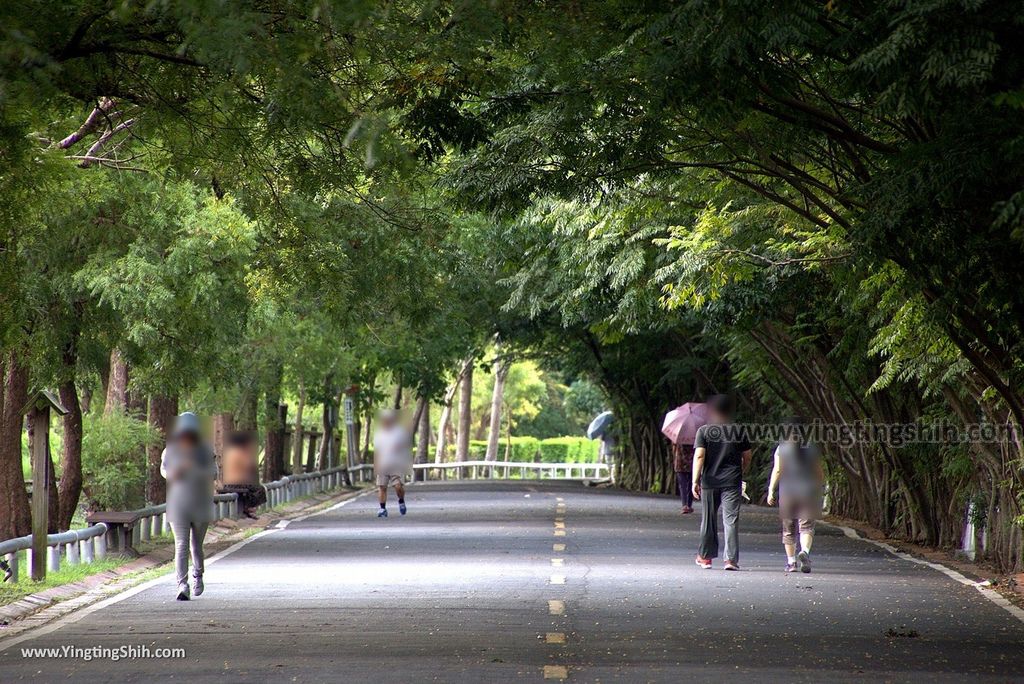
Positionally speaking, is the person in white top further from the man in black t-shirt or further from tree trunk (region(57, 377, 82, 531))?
the man in black t-shirt

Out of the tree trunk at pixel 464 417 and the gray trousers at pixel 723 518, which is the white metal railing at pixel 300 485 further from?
the tree trunk at pixel 464 417

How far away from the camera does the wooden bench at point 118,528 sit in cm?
2020

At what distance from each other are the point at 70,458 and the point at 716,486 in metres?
9.31

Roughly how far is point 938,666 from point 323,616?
5223 mm

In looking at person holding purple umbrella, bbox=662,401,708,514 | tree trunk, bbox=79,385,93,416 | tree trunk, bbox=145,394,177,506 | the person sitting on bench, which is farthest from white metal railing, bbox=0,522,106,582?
person holding purple umbrella, bbox=662,401,708,514

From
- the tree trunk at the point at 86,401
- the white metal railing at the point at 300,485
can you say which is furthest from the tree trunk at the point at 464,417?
the tree trunk at the point at 86,401

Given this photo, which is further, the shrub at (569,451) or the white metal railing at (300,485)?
the shrub at (569,451)

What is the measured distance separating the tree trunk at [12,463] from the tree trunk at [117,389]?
5.25 m

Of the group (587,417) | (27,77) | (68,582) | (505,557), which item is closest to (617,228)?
(505,557)

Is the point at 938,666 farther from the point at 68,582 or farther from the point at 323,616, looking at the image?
the point at 68,582

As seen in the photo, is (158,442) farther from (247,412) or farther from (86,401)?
(247,412)

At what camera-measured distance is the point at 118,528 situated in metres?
20.5

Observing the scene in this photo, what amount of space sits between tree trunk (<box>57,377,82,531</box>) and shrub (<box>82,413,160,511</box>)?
6.63ft

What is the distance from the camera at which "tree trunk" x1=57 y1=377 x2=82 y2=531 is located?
22.1 meters
